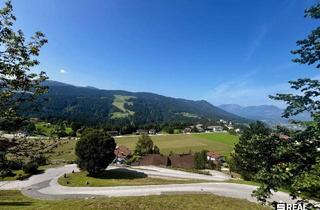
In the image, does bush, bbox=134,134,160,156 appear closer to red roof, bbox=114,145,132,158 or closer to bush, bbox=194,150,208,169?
red roof, bbox=114,145,132,158

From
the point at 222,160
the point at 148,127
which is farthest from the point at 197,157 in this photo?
the point at 148,127

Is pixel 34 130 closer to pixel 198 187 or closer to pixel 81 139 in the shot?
pixel 198 187

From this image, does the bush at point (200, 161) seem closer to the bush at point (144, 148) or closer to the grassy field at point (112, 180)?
the bush at point (144, 148)

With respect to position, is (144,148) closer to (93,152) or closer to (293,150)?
(93,152)

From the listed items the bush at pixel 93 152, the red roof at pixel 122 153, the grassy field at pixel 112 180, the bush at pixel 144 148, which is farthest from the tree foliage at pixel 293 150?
the red roof at pixel 122 153

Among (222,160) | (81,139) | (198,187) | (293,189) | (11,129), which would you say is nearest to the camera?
(293,189)

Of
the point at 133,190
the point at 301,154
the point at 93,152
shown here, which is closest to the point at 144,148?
the point at 93,152
